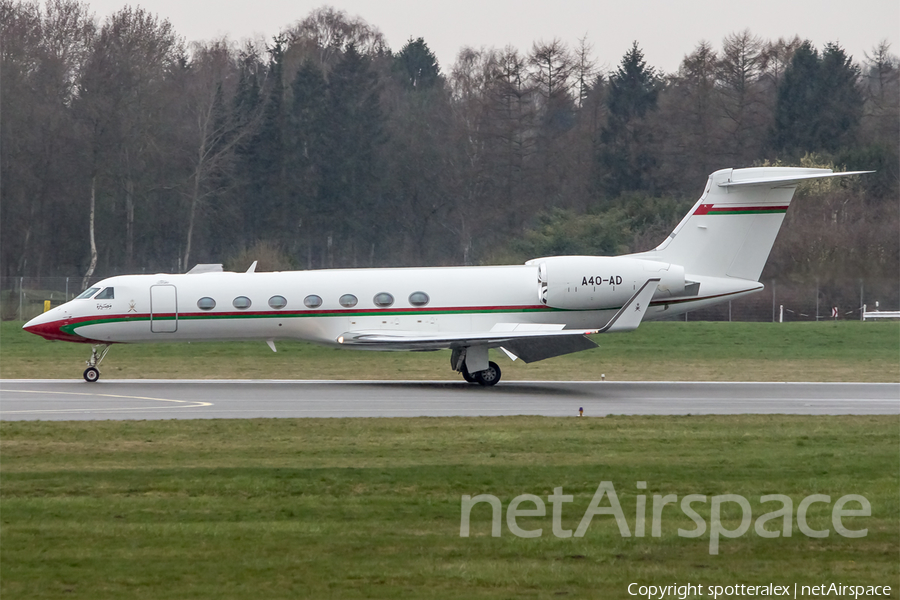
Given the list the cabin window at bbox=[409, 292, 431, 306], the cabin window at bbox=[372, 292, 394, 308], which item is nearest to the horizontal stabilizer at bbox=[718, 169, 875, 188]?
the cabin window at bbox=[409, 292, 431, 306]

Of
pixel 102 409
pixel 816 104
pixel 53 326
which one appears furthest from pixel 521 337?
pixel 816 104

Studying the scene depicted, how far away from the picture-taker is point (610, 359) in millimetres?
31344

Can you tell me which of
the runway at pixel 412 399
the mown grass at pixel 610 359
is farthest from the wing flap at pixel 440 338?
the mown grass at pixel 610 359

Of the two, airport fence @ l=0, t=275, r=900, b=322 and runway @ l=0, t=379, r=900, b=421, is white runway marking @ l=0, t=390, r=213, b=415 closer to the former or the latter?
runway @ l=0, t=379, r=900, b=421

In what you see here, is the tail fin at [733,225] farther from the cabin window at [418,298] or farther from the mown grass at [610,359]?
the cabin window at [418,298]

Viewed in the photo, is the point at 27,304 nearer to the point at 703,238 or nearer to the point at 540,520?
the point at 703,238

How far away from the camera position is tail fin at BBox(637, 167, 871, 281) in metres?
25.1

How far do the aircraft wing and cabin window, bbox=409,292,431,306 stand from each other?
0.67 m

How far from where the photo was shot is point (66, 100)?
52281 mm

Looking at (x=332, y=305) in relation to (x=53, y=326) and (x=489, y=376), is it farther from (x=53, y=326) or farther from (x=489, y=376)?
(x=53, y=326)

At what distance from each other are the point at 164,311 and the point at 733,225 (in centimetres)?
1346

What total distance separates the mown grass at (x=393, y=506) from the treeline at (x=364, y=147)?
108 ft

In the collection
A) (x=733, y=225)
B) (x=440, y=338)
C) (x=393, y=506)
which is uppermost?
(x=733, y=225)

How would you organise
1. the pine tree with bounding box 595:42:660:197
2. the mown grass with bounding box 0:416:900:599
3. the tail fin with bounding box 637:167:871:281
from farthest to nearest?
the pine tree with bounding box 595:42:660:197 < the tail fin with bounding box 637:167:871:281 < the mown grass with bounding box 0:416:900:599
